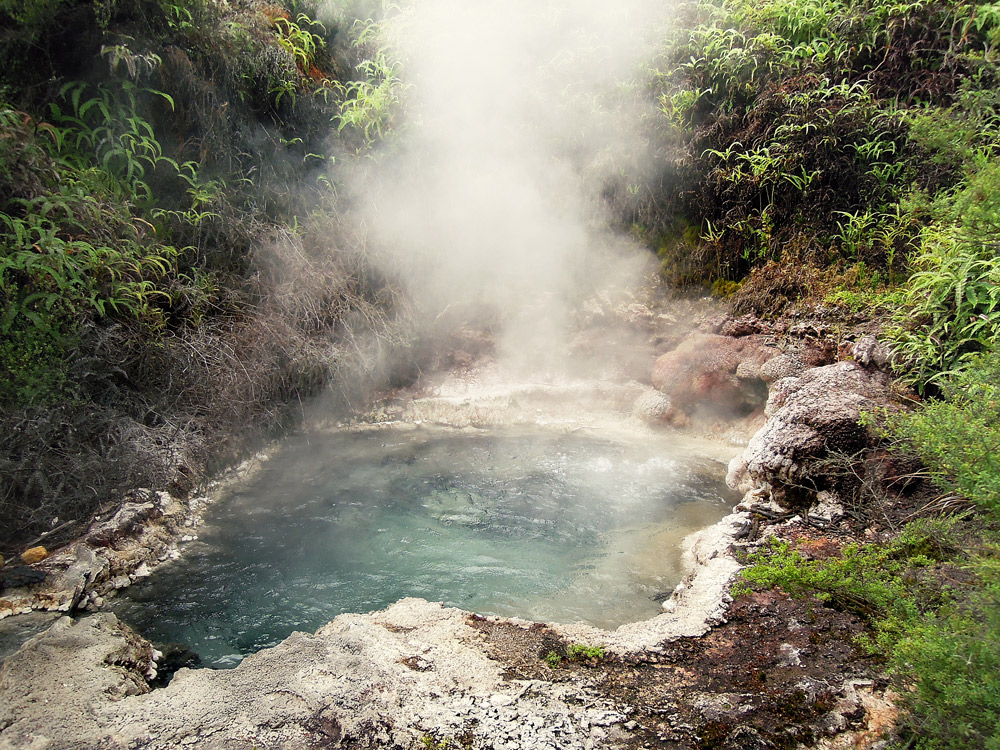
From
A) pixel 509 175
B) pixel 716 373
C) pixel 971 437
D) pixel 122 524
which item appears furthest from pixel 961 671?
pixel 509 175

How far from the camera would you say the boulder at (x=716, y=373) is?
19.5 ft

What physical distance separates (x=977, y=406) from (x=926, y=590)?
3.03ft

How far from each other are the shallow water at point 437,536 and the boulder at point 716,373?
778 mm

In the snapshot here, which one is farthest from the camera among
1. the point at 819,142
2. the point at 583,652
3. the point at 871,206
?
the point at 819,142

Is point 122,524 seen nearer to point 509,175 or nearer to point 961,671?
point 961,671

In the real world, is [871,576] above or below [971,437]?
below

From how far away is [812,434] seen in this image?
14.1 ft

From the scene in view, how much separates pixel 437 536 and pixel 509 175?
5.45 metres

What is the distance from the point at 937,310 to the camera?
462 centimetres

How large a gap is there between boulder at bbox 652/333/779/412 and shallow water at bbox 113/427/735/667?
78 cm

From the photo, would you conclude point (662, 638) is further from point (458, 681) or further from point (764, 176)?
point (764, 176)

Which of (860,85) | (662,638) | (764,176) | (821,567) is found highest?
(860,85)

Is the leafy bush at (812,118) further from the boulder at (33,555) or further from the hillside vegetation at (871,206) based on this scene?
the boulder at (33,555)

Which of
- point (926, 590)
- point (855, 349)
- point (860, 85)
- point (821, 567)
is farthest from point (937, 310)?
point (860, 85)
